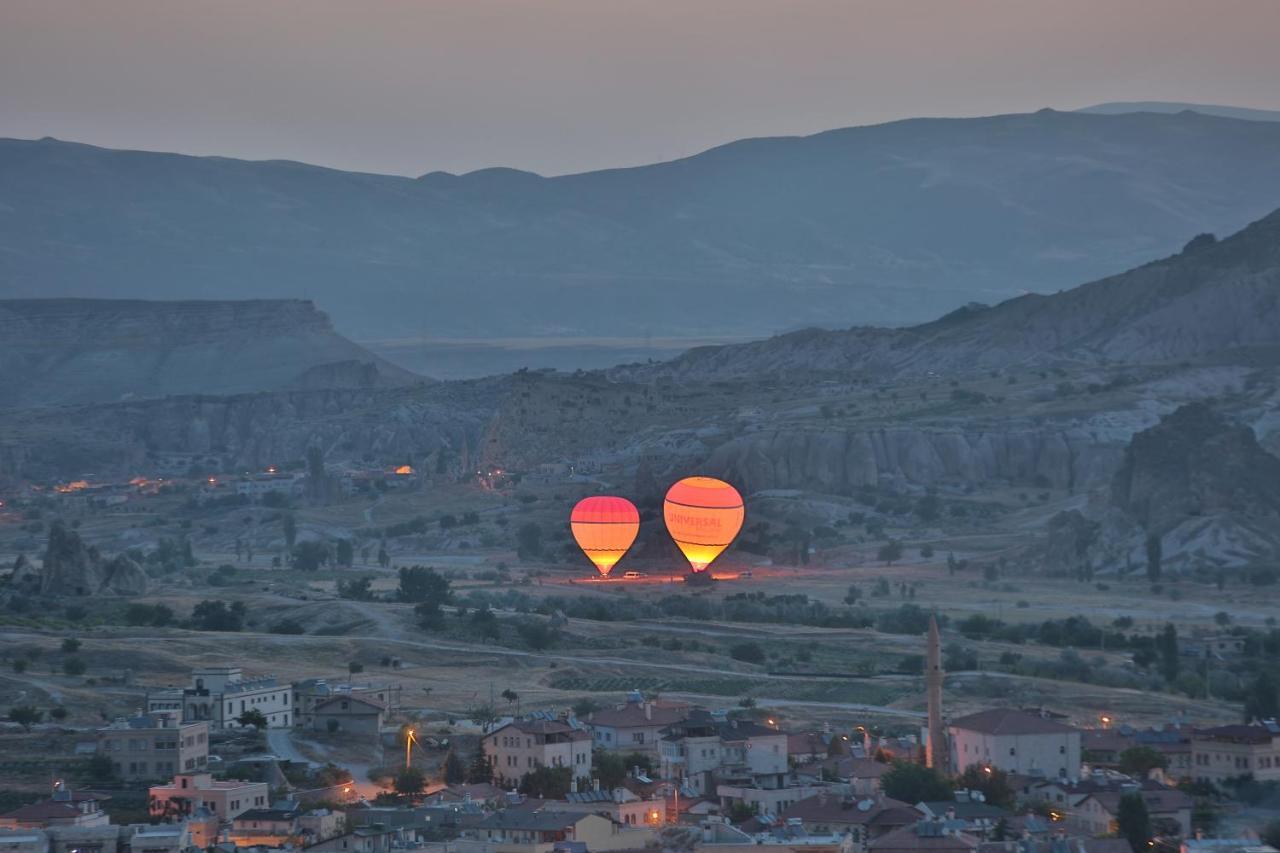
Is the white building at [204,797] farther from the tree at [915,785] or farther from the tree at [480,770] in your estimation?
the tree at [915,785]

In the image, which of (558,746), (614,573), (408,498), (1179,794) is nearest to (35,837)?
(558,746)

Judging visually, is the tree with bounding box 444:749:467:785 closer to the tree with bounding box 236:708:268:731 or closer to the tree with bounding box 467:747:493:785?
the tree with bounding box 467:747:493:785

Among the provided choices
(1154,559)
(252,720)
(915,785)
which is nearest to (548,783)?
(915,785)

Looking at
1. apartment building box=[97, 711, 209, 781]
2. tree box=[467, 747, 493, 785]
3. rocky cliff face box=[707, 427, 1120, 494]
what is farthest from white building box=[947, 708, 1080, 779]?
rocky cliff face box=[707, 427, 1120, 494]

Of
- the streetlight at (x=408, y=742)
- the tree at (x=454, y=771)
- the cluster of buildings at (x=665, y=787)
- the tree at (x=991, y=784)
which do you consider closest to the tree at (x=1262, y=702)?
the cluster of buildings at (x=665, y=787)

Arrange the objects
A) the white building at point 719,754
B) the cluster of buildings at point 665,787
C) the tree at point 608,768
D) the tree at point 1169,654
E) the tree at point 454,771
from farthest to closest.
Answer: the tree at point 1169,654
the tree at point 454,771
the white building at point 719,754
the tree at point 608,768
the cluster of buildings at point 665,787

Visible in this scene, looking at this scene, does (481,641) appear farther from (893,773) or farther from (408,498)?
(408,498)
